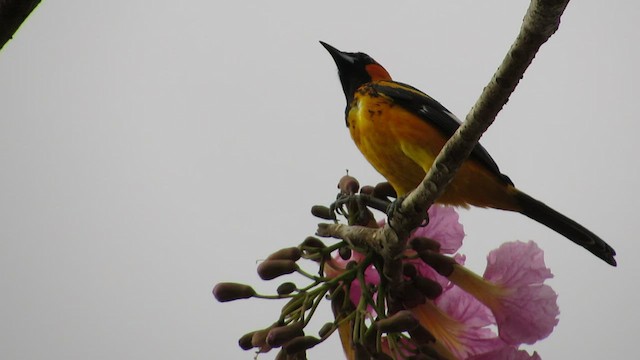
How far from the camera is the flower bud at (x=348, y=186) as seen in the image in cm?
230

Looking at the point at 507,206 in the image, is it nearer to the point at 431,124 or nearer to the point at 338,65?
the point at 431,124

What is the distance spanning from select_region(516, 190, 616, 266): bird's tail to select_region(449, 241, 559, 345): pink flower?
0.72m

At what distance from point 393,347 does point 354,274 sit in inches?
10.0

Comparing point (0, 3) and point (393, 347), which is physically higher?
point (0, 3)

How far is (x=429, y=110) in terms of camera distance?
3211 millimetres

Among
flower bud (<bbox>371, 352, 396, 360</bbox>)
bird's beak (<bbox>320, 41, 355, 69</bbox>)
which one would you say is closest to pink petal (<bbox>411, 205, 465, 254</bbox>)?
flower bud (<bbox>371, 352, 396, 360</bbox>)

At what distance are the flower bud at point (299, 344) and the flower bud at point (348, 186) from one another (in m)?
0.60

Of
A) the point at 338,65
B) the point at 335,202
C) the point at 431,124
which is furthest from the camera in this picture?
the point at 338,65

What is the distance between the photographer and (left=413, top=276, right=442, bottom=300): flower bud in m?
1.96

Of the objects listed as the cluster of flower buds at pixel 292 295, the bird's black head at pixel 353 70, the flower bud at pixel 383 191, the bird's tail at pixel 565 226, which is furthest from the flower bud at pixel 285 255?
the bird's black head at pixel 353 70

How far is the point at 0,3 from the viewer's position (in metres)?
1.29

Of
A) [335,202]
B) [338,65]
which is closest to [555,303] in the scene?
[335,202]

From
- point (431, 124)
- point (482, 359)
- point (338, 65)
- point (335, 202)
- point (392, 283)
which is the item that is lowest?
point (482, 359)

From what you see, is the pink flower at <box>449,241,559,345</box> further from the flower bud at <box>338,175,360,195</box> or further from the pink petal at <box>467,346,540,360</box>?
the flower bud at <box>338,175,360,195</box>
